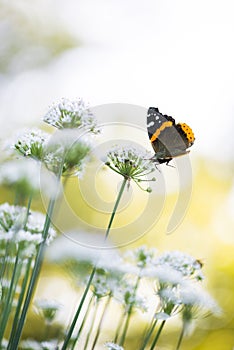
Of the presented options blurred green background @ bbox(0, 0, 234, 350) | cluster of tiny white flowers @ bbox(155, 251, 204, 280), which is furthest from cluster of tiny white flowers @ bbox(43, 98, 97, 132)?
blurred green background @ bbox(0, 0, 234, 350)

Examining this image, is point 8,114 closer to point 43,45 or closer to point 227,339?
point 43,45

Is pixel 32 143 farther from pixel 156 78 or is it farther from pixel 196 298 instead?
pixel 156 78

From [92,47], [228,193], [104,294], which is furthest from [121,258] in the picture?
[92,47]

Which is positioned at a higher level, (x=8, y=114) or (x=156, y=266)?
(x=8, y=114)

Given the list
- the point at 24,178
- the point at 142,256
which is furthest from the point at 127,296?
the point at 24,178

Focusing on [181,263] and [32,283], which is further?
[181,263]

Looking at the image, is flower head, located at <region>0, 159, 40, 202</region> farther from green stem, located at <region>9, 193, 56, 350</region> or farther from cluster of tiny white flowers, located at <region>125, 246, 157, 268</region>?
cluster of tiny white flowers, located at <region>125, 246, 157, 268</region>
